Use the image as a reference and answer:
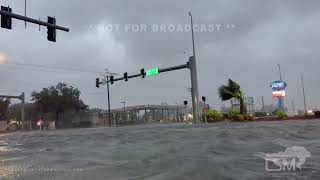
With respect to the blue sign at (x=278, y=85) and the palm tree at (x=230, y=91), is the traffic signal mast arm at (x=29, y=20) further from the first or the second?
the blue sign at (x=278, y=85)

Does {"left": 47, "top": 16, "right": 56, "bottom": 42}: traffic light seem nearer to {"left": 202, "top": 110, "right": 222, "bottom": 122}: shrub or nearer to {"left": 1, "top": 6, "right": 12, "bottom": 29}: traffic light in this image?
{"left": 1, "top": 6, "right": 12, "bottom": 29}: traffic light

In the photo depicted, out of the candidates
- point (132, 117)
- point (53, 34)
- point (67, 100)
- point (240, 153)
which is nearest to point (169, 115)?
point (132, 117)

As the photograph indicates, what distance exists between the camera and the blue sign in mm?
71494

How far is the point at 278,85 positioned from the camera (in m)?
72.1

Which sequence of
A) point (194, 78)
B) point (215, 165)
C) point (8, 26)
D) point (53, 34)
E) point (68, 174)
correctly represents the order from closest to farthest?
point (68, 174) → point (215, 165) → point (8, 26) → point (53, 34) → point (194, 78)

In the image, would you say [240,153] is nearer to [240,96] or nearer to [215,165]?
[215,165]

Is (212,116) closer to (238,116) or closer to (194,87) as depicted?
(238,116)

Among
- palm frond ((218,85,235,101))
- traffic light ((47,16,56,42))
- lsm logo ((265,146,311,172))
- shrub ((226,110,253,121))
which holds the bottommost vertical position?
lsm logo ((265,146,311,172))

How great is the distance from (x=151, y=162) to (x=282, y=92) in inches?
2614

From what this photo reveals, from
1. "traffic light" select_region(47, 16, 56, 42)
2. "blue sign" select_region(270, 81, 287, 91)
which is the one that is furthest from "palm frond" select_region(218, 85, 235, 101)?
"traffic light" select_region(47, 16, 56, 42)

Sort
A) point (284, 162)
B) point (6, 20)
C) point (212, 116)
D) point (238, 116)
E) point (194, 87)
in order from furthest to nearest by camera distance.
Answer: point (194, 87), point (212, 116), point (238, 116), point (6, 20), point (284, 162)

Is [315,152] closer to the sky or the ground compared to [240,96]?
closer to the ground

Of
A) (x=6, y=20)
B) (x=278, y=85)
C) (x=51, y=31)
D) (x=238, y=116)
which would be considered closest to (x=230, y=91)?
(x=238, y=116)

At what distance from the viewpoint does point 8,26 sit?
20.2 metres
